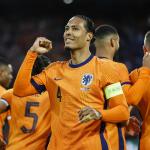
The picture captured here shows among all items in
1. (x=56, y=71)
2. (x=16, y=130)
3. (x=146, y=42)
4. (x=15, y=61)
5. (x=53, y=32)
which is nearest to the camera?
(x=56, y=71)

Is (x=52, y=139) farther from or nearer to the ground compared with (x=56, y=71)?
nearer to the ground

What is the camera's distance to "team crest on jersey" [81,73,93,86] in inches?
179

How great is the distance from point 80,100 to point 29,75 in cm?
48

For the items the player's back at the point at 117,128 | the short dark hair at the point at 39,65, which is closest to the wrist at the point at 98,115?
the player's back at the point at 117,128

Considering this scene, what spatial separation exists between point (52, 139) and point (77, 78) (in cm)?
55

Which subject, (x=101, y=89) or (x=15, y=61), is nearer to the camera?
(x=101, y=89)

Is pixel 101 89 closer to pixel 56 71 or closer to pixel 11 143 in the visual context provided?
pixel 56 71

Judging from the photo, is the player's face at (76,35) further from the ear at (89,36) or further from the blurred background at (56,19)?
the blurred background at (56,19)

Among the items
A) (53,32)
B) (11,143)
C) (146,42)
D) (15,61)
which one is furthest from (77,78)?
(53,32)

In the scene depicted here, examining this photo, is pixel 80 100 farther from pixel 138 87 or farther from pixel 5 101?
pixel 5 101

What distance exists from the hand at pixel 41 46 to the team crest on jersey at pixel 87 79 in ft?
1.29

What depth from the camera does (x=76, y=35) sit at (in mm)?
4699

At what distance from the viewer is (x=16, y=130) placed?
5.50 meters

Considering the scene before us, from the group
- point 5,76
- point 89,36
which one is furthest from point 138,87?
point 5,76
